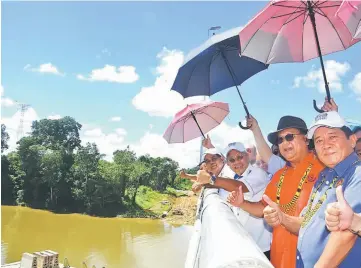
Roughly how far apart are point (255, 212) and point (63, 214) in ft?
96.8

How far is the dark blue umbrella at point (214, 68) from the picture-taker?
2.85 meters

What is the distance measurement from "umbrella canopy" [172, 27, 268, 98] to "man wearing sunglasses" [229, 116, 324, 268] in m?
1.25

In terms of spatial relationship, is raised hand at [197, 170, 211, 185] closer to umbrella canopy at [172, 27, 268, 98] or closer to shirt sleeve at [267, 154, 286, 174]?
shirt sleeve at [267, 154, 286, 174]

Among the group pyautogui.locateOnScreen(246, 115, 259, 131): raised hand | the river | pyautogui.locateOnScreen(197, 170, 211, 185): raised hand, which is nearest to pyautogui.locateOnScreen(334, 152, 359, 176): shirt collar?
pyautogui.locateOnScreen(197, 170, 211, 185): raised hand

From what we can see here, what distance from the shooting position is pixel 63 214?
2888 centimetres

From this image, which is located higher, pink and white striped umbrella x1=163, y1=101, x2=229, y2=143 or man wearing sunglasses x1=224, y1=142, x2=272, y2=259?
pink and white striped umbrella x1=163, y1=101, x2=229, y2=143

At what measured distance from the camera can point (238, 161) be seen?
2.26 m

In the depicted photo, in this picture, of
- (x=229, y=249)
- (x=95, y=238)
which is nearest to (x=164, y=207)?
(x=95, y=238)

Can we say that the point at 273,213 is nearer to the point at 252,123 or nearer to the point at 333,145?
the point at 333,145

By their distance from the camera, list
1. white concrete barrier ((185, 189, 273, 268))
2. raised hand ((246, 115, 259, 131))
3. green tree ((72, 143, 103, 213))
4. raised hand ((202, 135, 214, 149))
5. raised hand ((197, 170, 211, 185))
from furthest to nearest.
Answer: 1. green tree ((72, 143, 103, 213))
2. raised hand ((202, 135, 214, 149))
3. raised hand ((246, 115, 259, 131))
4. raised hand ((197, 170, 211, 185))
5. white concrete barrier ((185, 189, 273, 268))


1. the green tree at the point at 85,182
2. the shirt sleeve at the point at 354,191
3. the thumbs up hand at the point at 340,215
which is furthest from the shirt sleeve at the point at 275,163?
the green tree at the point at 85,182

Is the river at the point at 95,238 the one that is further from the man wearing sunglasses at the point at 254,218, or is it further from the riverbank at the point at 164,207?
the man wearing sunglasses at the point at 254,218

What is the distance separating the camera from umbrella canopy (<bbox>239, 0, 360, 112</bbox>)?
7.01 feet

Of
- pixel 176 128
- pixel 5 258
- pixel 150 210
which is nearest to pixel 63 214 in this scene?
pixel 150 210
